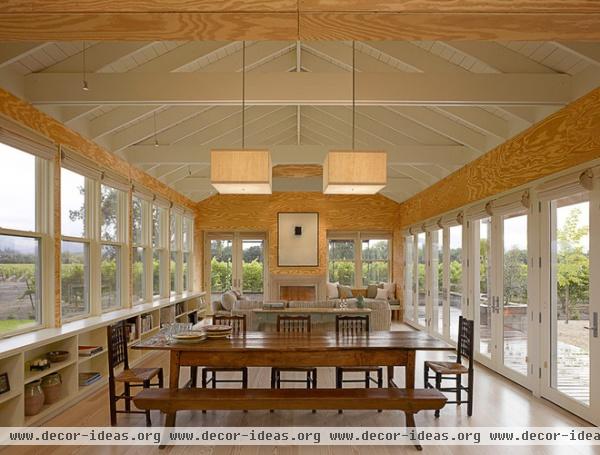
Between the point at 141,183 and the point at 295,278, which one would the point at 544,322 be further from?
the point at 295,278

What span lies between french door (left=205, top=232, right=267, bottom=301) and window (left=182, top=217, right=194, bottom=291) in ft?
2.62

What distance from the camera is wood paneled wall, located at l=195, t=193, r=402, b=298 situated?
13336mm

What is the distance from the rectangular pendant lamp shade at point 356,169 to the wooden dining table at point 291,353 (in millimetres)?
1408

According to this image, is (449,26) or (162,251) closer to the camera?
(449,26)

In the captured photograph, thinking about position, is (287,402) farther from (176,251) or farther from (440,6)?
(176,251)

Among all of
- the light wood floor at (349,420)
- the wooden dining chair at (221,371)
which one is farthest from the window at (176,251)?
the light wood floor at (349,420)

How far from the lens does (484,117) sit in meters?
6.31

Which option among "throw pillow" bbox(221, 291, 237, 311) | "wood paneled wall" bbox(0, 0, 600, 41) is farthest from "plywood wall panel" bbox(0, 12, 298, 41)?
"throw pillow" bbox(221, 291, 237, 311)

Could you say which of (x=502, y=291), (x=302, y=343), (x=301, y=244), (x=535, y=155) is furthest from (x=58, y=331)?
(x=301, y=244)

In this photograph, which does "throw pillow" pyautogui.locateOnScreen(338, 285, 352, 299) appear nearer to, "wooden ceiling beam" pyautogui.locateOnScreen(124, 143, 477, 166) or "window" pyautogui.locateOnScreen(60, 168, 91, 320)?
"wooden ceiling beam" pyautogui.locateOnScreen(124, 143, 477, 166)

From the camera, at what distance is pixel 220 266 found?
534 inches

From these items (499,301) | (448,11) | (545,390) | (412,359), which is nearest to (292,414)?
(412,359)

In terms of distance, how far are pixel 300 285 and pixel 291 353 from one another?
29.2 feet

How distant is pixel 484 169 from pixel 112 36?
575 cm
